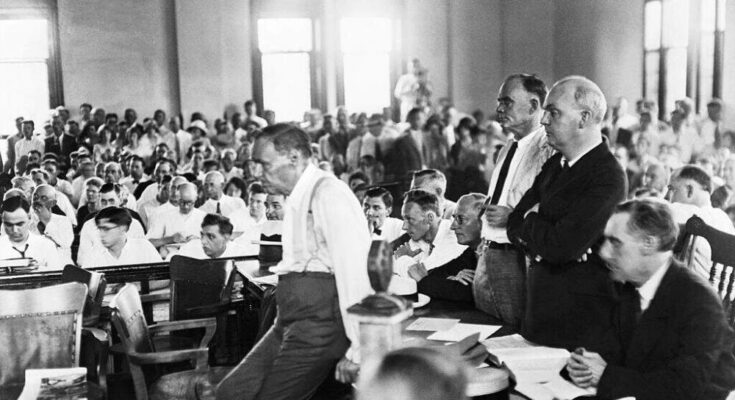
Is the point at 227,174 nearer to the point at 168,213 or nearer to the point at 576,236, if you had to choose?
the point at 168,213

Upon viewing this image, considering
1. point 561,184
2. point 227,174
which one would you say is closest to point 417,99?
point 227,174

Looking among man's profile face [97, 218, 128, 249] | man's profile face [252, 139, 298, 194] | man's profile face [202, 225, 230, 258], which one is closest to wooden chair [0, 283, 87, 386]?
man's profile face [252, 139, 298, 194]

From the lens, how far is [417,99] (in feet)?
46.4

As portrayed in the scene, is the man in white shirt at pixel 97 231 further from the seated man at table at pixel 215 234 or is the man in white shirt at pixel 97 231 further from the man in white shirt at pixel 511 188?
the man in white shirt at pixel 511 188

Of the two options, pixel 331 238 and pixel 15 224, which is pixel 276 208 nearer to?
pixel 15 224

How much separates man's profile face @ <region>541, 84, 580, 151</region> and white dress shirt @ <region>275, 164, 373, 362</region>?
698 millimetres

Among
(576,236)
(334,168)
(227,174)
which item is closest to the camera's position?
(576,236)

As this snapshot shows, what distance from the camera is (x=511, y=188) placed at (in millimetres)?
3537

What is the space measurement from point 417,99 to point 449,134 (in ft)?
5.36

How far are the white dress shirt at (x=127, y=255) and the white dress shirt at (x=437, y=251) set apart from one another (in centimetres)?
201

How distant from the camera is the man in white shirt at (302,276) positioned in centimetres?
295

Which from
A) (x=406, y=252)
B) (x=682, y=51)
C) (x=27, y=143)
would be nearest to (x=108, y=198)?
(x=406, y=252)

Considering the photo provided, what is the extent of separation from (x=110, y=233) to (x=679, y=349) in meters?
4.26

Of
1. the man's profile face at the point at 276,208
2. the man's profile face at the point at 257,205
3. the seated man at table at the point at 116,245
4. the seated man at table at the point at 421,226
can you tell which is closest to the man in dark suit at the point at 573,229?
the seated man at table at the point at 421,226
